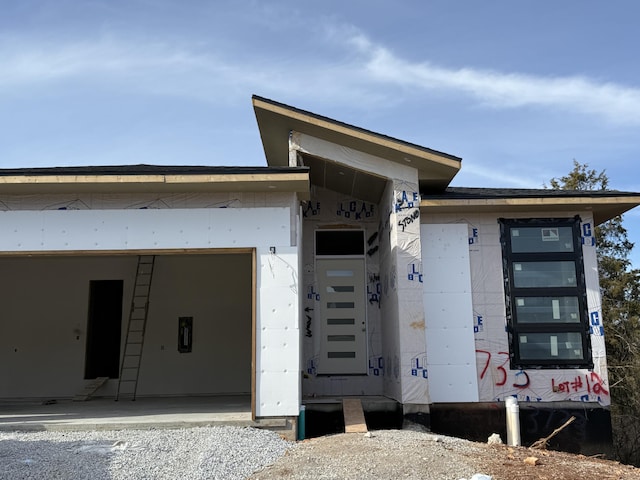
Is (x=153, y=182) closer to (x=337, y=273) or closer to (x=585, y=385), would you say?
(x=337, y=273)

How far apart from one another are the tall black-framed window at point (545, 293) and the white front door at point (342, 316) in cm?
283

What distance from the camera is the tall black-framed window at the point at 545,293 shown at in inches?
375

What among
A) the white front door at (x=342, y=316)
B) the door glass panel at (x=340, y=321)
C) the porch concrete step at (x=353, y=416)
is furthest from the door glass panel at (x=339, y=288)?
the porch concrete step at (x=353, y=416)

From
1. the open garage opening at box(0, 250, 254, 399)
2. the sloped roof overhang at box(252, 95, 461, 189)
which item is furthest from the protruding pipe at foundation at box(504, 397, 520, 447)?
the open garage opening at box(0, 250, 254, 399)

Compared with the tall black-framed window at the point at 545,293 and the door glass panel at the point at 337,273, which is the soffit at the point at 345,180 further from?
the tall black-framed window at the point at 545,293

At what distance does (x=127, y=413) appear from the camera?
367 inches

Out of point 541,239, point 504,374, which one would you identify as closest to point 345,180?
point 541,239

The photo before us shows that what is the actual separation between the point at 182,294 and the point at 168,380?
6.55ft

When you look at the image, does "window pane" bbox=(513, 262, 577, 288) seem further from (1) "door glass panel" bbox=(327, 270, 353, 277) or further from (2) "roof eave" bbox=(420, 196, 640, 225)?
(1) "door glass panel" bbox=(327, 270, 353, 277)

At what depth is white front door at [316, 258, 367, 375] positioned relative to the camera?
11.0m

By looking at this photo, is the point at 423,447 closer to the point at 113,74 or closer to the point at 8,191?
the point at 8,191

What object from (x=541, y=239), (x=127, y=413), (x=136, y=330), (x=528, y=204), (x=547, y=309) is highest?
(x=528, y=204)

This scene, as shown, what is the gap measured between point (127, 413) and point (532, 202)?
7.54 metres

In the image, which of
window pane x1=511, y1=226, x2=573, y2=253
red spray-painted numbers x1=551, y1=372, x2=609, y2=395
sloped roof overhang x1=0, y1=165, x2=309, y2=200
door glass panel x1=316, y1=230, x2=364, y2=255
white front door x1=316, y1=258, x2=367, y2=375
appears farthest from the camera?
door glass panel x1=316, y1=230, x2=364, y2=255
